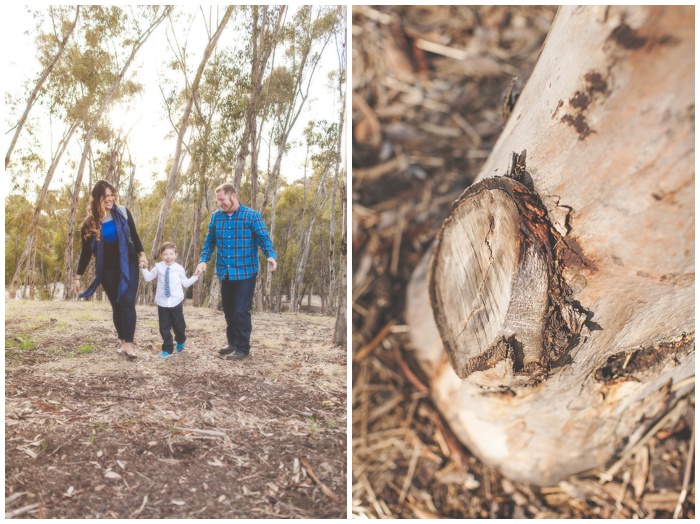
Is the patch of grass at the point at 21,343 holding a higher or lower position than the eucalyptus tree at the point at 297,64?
lower

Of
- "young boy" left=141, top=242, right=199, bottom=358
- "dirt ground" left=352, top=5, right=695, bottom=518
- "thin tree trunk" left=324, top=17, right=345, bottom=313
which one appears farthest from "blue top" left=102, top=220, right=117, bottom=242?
"dirt ground" left=352, top=5, right=695, bottom=518

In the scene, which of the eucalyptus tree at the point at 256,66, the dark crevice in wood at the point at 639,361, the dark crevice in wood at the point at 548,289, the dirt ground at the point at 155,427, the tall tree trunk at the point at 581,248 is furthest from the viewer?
the eucalyptus tree at the point at 256,66

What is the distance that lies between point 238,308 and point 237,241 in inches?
8.9

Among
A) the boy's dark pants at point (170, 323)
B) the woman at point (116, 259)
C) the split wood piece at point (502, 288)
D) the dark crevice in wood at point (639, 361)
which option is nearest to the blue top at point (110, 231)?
the woman at point (116, 259)

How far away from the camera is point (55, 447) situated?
131cm

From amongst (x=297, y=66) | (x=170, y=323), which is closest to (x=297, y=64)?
(x=297, y=66)

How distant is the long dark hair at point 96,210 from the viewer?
4.43ft

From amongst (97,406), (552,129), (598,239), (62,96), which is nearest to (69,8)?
(62,96)

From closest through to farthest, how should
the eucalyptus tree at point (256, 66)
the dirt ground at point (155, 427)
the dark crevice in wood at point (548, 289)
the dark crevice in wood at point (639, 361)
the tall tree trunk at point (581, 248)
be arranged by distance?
the tall tree trunk at point (581, 248)
the dark crevice in wood at point (548, 289)
the dark crevice in wood at point (639, 361)
the dirt ground at point (155, 427)
the eucalyptus tree at point (256, 66)

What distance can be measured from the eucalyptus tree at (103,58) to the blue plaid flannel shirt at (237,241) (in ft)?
1.43

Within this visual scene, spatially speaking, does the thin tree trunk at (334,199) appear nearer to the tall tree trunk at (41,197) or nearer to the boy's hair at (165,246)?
the boy's hair at (165,246)

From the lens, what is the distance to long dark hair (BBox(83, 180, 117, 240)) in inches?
53.1

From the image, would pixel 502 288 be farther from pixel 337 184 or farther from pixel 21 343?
pixel 21 343

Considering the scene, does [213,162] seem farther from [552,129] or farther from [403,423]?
[403,423]
